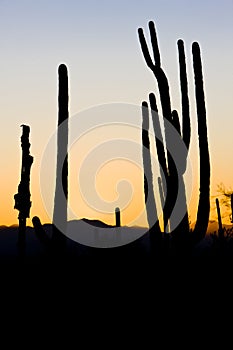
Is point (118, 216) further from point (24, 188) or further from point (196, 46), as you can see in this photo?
point (196, 46)

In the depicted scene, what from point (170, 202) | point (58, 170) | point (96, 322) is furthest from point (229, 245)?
point (96, 322)

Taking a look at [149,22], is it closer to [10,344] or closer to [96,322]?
[96,322]

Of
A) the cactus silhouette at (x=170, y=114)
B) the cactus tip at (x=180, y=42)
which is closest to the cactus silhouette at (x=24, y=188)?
the cactus silhouette at (x=170, y=114)

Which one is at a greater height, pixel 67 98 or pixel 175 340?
pixel 67 98

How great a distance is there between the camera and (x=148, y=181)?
45.9ft

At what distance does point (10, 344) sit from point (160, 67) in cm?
678

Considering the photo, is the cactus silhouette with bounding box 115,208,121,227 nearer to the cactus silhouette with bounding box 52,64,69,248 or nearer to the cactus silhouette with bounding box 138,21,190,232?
the cactus silhouette with bounding box 138,21,190,232

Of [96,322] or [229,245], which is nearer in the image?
[96,322]

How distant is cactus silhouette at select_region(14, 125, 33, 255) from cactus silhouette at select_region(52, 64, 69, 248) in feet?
7.11

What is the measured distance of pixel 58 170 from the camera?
10344 millimetres

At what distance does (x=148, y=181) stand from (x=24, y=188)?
3.18m

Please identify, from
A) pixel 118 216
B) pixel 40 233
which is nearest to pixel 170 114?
pixel 40 233

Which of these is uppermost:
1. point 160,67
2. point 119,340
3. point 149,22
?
point 149,22

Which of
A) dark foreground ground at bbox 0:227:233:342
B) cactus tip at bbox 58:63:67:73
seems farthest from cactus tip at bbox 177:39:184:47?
dark foreground ground at bbox 0:227:233:342
